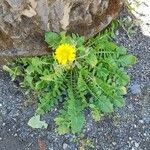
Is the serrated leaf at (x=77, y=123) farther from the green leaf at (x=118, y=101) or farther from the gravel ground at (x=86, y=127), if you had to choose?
the green leaf at (x=118, y=101)

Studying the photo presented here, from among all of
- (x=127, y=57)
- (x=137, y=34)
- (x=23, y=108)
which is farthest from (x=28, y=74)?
(x=137, y=34)

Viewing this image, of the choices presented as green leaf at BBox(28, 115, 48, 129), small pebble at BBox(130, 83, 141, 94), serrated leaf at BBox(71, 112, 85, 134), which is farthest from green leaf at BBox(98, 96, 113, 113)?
green leaf at BBox(28, 115, 48, 129)

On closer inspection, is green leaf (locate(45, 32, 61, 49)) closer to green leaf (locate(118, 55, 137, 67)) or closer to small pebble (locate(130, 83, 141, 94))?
green leaf (locate(118, 55, 137, 67))

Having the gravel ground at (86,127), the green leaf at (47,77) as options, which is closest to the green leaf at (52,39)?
the green leaf at (47,77)

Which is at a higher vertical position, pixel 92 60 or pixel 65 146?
pixel 92 60

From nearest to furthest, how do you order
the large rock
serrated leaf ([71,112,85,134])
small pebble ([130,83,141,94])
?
1. the large rock
2. serrated leaf ([71,112,85,134])
3. small pebble ([130,83,141,94])

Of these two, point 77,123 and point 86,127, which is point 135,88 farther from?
point 77,123

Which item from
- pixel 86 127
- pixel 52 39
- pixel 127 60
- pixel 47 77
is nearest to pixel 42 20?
pixel 52 39
